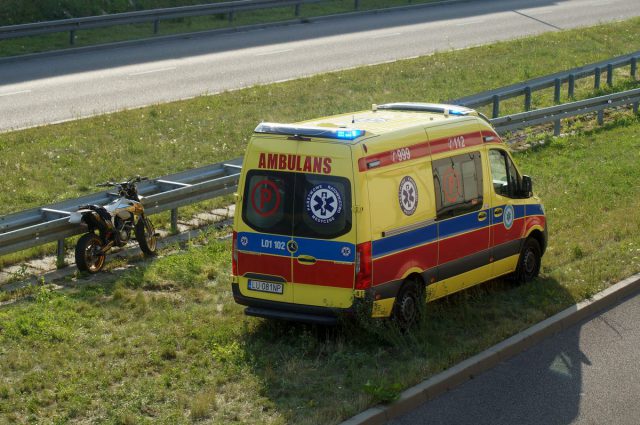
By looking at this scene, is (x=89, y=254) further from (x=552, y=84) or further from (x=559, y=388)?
(x=552, y=84)

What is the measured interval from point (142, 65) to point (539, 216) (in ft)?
49.3

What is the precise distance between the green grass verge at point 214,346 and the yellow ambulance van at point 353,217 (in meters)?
0.36

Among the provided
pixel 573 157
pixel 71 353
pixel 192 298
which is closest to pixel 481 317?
pixel 192 298

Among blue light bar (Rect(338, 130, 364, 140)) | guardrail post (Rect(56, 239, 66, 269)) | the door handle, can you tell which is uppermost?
blue light bar (Rect(338, 130, 364, 140))

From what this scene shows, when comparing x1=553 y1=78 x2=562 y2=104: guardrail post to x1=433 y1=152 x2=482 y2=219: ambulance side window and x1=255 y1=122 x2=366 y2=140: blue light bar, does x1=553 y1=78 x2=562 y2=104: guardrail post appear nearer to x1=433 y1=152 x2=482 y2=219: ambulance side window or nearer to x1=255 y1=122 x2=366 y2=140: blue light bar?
x1=433 y1=152 x2=482 y2=219: ambulance side window

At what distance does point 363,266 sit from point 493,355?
150cm

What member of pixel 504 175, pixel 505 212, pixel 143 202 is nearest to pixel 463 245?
pixel 505 212

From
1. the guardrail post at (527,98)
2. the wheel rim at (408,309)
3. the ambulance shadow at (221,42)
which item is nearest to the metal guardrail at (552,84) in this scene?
the guardrail post at (527,98)

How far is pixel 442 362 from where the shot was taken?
1005 centimetres

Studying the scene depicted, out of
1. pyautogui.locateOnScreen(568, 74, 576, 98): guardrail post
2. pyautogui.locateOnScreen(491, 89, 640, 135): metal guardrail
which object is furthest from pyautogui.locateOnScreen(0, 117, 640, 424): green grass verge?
pyautogui.locateOnScreen(568, 74, 576, 98): guardrail post

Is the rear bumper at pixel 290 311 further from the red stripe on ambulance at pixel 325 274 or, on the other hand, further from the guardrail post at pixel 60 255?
the guardrail post at pixel 60 255

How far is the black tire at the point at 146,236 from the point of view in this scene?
519 inches

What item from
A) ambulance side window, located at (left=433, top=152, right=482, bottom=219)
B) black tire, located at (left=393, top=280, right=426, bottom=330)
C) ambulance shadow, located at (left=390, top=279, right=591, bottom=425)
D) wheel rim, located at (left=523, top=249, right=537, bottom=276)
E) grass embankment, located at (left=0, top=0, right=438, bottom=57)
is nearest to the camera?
ambulance shadow, located at (left=390, top=279, right=591, bottom=425)

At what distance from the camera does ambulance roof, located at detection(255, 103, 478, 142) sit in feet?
34.2
